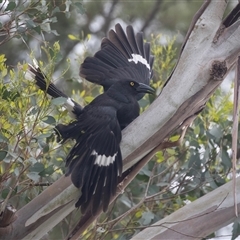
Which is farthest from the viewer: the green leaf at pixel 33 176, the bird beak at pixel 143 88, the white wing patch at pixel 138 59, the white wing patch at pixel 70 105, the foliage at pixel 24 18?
the white wing patch at pixel 138 59

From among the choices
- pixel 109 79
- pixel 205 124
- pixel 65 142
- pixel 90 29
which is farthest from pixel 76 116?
pixel 90 29

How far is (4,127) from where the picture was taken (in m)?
1.68

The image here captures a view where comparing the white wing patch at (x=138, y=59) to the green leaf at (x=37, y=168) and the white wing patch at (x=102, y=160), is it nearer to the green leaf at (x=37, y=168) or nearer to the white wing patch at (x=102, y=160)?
the white wing patch at (x=102, y=160)

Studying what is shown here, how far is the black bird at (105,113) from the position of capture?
1.89 meters

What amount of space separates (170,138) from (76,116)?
0.36 m

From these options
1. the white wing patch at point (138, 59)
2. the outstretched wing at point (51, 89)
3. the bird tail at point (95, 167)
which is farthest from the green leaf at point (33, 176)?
the white wing patch at point (138, 59)

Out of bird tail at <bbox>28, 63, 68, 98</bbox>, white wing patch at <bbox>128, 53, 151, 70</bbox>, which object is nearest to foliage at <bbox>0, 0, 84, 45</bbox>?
bird tail at <bbox>28, 63, 68, 98</bbox>

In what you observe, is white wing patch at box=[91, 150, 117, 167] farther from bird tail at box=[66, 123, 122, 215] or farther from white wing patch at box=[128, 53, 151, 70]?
white wing patch at box=[128, 53, 151, 70]

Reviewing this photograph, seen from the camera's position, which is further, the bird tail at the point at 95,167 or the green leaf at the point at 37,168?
the bird tail at the point at 95,167

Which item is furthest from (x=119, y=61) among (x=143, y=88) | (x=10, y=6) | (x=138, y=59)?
(x=10, y=6)

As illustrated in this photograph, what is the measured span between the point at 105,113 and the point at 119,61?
52 cm

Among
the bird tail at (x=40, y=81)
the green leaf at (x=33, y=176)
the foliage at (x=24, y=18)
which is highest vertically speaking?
the foliage at (x=24, y=18)

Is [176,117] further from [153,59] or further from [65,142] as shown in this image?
[153,59]

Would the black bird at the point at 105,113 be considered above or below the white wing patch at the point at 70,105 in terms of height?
below
